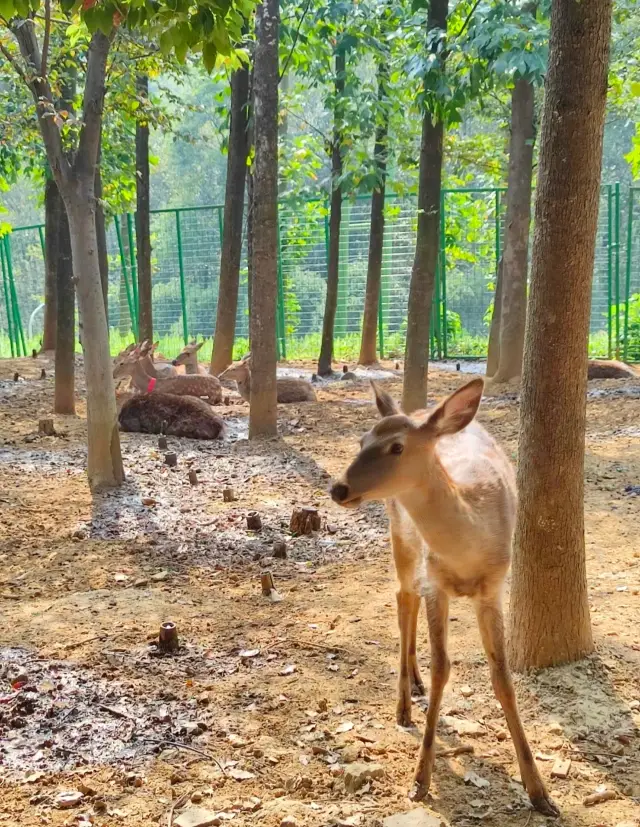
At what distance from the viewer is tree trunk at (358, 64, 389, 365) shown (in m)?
13.6

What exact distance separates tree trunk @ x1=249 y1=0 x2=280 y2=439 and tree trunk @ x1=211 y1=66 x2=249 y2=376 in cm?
393

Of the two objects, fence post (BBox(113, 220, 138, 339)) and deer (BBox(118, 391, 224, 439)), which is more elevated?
fence post (BBox(113, 220, 138, 339))

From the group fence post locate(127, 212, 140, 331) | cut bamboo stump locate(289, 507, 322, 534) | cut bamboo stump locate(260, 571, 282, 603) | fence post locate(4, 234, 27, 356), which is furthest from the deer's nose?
fence post locate(4, 234, 27, 356)

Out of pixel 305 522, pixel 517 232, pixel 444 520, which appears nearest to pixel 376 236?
pixel 517 232

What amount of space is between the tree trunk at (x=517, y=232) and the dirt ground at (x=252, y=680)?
5.31 m

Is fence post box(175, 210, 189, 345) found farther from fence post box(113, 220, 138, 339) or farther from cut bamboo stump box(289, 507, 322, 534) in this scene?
cut bamboo stump box(289, 507, 322, 534)

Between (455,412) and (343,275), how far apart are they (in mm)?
17679

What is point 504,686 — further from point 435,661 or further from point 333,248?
point 333,248

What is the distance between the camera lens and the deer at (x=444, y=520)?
3.05m

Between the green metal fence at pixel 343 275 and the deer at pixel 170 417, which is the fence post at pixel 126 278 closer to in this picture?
the green metal fence at pixel 343 275

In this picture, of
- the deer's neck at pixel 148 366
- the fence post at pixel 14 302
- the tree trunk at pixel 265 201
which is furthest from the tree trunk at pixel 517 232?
the fence post at pixel 14 302

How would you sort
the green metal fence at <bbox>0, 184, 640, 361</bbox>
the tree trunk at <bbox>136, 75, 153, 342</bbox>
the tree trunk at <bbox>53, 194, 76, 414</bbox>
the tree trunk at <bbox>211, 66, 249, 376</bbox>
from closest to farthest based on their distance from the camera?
the tree trunk at <bbox>53, 194, 76, 414</bbox>
the tree trunk at <bbox>211, 66, 249, 376</bbox>
the tree trunk at <bbox>136, 75, 153, 342</bbox>
the green metal fence at <bbox>0, 184, 640, 361</bbox>

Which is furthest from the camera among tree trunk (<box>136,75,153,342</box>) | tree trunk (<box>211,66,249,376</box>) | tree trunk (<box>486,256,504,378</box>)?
tree trunk (<box>136,75,153,342</box>)

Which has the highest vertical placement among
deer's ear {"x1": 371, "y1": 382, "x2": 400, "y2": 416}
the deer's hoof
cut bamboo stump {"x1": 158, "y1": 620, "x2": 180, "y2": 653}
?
deer's ear {"x1": 371, "y1": 382, "x2": 400, "y2": 416}
